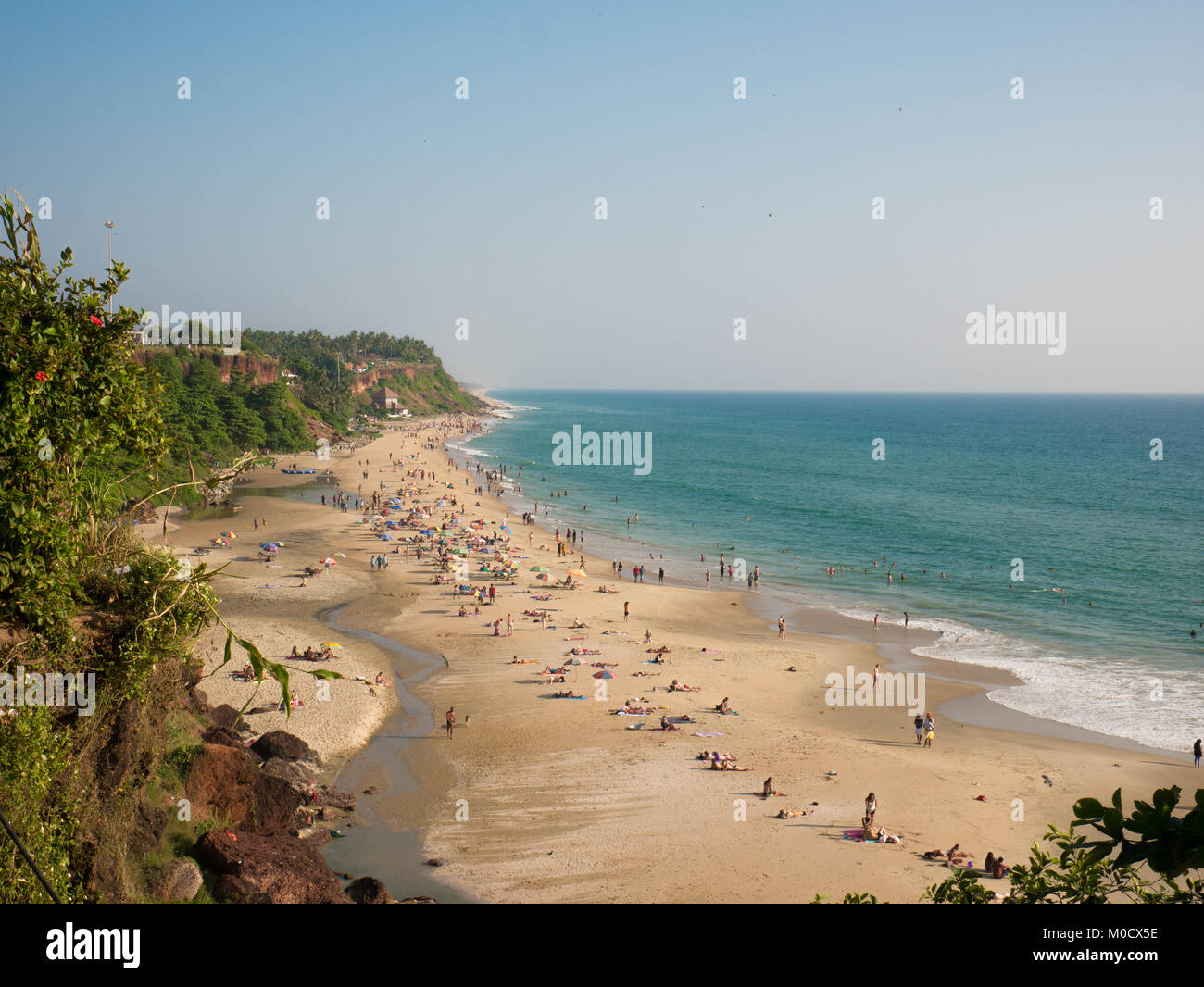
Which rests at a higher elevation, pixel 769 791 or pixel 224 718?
pixel 224 718

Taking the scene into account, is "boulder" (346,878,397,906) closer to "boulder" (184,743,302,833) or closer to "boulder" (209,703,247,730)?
"boulder" (184,743,302,833)

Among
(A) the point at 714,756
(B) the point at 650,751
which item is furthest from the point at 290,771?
(A) the point at 714,756

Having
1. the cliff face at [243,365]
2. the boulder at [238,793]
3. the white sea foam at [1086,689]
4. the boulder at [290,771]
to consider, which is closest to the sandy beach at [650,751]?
the white sea foam at [1086,689]

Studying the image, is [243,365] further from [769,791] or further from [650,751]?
[769,791]

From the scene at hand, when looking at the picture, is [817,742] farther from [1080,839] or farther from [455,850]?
[1080,839]

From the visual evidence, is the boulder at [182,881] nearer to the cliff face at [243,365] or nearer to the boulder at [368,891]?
the boulder at [368,891]

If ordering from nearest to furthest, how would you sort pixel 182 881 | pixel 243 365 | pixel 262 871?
1. pixel 182 881
2. pixel 262 871
3. pixel 243 365

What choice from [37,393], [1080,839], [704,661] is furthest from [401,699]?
[1080,839]
